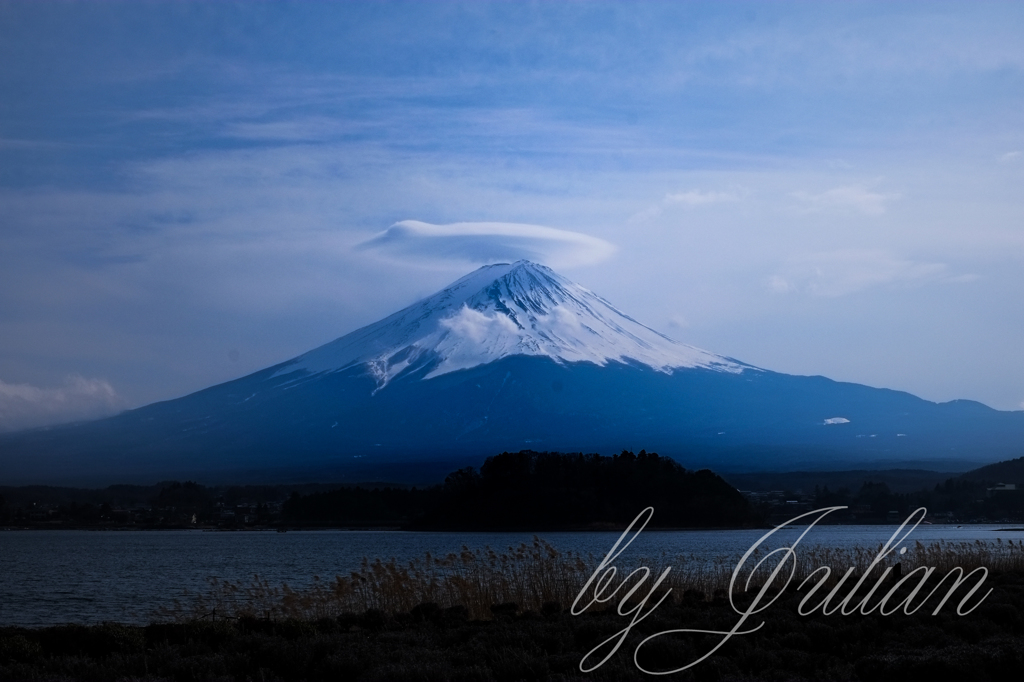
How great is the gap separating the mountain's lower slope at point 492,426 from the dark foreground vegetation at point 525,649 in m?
93.2

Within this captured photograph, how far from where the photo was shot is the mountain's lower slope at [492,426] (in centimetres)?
11312

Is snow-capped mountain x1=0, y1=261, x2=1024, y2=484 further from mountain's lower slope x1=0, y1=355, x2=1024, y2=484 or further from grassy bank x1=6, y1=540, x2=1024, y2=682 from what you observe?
grassy bank x1=6, y1=540, x2=1024, y2=682

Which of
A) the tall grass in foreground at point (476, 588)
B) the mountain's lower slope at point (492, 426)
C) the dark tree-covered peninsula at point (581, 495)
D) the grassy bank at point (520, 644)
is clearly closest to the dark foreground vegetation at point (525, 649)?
the grassy bank at point (520, 644)

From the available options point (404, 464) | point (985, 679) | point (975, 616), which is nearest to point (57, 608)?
point (975, 616)

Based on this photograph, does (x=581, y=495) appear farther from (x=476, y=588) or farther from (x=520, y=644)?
(x=520, y=644)

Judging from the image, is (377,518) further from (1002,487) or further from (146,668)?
(146,668)

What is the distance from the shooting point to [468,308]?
440 ft

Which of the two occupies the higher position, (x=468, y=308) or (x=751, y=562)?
(x=468, y=308)

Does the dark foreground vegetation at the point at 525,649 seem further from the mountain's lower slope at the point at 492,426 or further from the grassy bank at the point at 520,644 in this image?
the mountain's lower slope at the point at 492,426

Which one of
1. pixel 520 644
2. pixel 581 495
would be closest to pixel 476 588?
pixel 520 644

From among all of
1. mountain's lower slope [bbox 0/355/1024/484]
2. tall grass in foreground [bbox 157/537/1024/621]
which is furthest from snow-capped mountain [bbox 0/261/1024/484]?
tall grass in foreground [bbox 157/537/1024/621]

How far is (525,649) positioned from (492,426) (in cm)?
10507

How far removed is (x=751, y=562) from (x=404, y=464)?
88.7 metres

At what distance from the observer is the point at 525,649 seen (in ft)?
36.2
